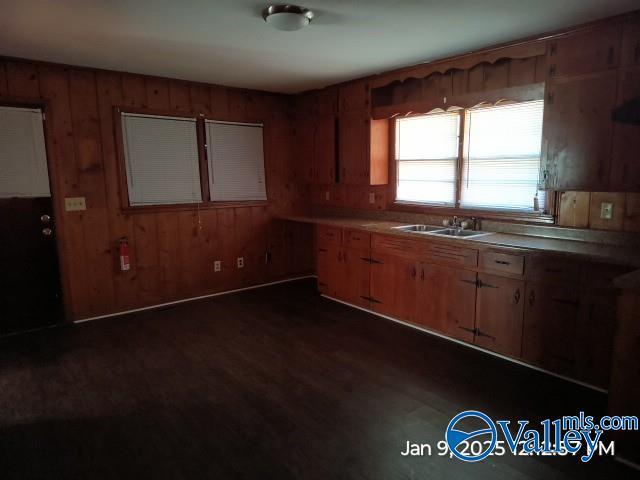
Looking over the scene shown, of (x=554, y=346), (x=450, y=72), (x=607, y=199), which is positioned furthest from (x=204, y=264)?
(x=607, y=199)

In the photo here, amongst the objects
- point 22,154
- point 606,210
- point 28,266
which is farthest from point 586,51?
point 28,266

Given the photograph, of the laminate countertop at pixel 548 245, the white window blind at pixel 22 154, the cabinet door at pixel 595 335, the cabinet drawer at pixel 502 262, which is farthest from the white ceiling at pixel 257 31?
the cabinet door at pixel 595 335

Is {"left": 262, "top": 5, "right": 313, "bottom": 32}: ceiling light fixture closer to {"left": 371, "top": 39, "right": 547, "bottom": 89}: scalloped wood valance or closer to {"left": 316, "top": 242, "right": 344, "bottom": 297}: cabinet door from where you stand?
{"left": 371, "top": 39, "right": 547, "bottom": 89}: scalloped wood valance

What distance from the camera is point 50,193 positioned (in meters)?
3.91

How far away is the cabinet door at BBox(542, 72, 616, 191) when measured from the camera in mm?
2740

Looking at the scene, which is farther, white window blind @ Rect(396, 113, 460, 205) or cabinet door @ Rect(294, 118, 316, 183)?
cabinet door @ Rect(294, 118, 316, 183)

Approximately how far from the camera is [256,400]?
2.71 metres

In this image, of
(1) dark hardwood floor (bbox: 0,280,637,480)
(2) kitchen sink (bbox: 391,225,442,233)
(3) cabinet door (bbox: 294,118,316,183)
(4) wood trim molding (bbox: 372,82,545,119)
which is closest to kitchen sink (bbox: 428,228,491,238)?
(2) kitchen sink (bbox: 391,225,442,233)

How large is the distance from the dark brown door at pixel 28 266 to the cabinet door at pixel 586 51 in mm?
4410

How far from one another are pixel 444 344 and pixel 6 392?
10.7 feet

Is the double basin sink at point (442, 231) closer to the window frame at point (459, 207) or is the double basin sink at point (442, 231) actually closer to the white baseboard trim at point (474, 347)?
the window frame at point (459, 207)

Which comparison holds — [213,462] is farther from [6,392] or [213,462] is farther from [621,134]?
[621,134]

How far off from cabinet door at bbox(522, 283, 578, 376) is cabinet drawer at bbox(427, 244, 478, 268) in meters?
0.48

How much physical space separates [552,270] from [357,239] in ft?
6.26
